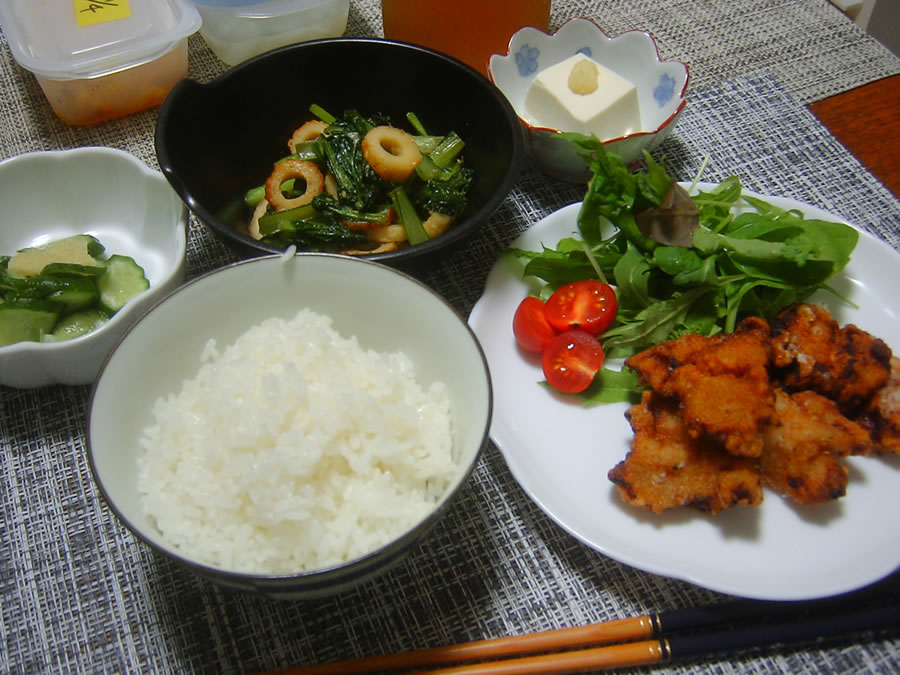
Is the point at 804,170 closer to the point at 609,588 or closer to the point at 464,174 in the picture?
the point at 464,174

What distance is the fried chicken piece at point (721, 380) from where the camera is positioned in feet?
5.03

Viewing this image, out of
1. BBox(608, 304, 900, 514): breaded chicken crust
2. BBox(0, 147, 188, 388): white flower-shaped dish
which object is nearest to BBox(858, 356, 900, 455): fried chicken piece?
BBox(608, 304, 900, 514): breaded chicken crust

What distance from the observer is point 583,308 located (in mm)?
1896

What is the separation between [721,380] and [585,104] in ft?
3.69

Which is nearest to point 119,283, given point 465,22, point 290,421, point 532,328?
point 290,421

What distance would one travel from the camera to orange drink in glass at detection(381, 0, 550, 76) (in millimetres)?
2469

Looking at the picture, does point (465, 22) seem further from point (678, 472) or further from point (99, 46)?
point (678, 472)

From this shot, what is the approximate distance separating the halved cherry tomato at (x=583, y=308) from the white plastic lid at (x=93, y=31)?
170 cm

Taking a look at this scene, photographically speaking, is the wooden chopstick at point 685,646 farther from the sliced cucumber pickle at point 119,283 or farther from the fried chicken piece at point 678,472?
the sliced cucumber pickle at point 119,283

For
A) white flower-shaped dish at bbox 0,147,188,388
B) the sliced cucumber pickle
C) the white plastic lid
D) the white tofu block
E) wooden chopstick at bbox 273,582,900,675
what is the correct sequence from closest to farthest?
1. wooden chopstick at bbox 273,582,900,675
2. the sliced cucumber pickle
3. white flower-shaped dish at bbox 0,147,188,388
4. the white tofu block
5. the white plastic lid

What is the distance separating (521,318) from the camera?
1.90 metres

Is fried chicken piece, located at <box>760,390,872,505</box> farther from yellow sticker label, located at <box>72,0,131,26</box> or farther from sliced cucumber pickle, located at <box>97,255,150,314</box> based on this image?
yellow sticker label, located at <box>72,0,131,26</box>

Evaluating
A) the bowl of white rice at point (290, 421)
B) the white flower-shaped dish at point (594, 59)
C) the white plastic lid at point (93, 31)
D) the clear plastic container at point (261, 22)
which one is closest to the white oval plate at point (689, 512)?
the bowl of white rice at point (290, 421)

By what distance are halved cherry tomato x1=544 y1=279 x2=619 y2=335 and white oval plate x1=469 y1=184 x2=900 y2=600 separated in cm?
14
